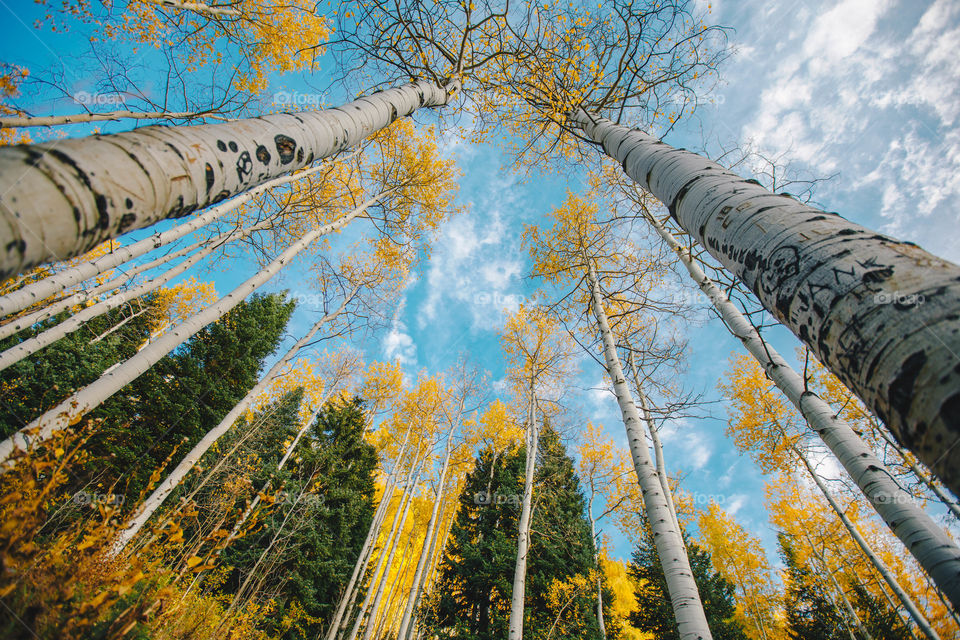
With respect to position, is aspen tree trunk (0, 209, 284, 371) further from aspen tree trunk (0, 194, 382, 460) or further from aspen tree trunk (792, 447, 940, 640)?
aspen tree trunk (792, 447, 940, 640)

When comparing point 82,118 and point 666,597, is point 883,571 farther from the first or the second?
point 82,118

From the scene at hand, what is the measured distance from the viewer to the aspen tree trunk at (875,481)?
1640 millimetres

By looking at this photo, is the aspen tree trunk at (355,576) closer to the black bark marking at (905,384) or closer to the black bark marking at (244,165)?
the black bark marking at (244,165)

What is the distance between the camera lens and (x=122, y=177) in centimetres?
87

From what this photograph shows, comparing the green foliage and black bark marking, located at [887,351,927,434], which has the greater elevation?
the green foliage

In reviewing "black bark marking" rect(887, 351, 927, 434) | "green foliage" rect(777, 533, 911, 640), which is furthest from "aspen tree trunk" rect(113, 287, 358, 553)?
"green foliage" rect(777, 533, 911, 640)

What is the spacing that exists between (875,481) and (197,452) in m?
7.81

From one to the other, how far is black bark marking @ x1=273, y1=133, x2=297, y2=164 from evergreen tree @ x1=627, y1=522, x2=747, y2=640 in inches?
425

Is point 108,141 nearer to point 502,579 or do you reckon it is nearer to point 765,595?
point 502,579

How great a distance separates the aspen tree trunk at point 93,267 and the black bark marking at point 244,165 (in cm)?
210

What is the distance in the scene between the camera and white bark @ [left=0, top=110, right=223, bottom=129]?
382 centimetres

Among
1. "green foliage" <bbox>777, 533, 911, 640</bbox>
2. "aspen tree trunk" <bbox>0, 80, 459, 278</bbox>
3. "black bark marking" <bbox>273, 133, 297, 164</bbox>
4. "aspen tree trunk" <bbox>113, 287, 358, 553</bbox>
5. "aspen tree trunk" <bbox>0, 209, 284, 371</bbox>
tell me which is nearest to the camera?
"aspen tree trunk" <bbox>0, 80, 459, 278</bbox>

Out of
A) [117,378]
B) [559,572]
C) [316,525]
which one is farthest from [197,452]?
[559,572]

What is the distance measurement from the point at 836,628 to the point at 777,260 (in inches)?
540
